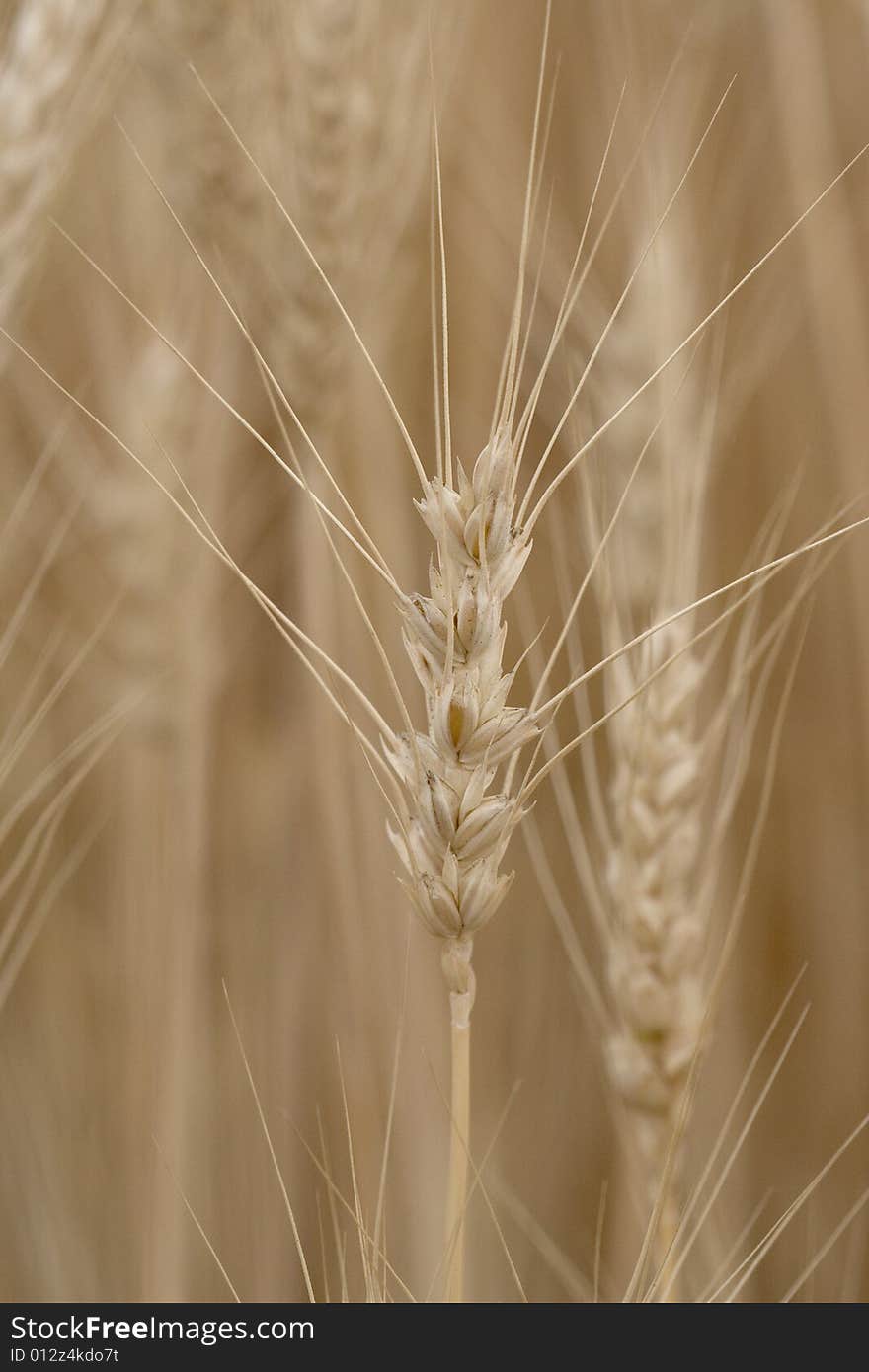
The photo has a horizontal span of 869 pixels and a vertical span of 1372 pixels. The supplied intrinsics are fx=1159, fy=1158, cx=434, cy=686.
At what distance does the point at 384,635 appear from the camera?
1.07 metres

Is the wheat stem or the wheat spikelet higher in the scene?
the wheat spikelet

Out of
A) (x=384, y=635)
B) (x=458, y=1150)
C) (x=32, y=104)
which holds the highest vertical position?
(x=32, y=104)

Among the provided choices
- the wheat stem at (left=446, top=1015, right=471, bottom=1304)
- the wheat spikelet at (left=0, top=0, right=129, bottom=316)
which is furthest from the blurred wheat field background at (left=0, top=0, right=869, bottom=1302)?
the wheat stem at (left=446, top=1015, right=471, bottom=1304)

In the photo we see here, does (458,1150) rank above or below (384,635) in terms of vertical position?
below

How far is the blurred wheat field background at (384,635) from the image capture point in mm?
809

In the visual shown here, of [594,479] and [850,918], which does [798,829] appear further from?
[594,479]

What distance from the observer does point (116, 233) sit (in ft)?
3.40

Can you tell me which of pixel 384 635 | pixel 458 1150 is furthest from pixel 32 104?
pixel 458 1150

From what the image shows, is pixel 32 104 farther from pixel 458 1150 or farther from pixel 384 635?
pixel 458 1150

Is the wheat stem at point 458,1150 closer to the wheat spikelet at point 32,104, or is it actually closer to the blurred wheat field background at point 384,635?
the blurred wheat field background at point 384,635

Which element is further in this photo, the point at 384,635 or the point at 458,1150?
the point at 384,635

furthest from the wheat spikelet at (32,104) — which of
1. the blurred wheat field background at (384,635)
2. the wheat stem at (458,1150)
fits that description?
the wheat stem at (458,1150)

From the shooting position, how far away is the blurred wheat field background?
0.81 metres

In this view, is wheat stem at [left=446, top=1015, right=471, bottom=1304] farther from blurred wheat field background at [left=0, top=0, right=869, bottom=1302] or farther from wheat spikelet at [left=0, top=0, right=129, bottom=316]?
wheat spikelet at [left=0, top=0, right=129, bottom=316]
